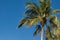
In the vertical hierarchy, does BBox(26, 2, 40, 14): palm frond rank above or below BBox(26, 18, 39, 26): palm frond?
above

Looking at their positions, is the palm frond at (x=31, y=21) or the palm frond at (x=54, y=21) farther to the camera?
the palm frond at (x=54, y=21)

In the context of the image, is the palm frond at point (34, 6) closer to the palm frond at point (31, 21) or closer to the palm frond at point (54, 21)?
the palm frond at point (31, 21)

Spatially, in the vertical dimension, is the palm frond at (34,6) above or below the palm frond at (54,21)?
above

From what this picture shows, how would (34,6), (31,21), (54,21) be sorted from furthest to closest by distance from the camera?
(34,6) < (54,21) < (31,21)

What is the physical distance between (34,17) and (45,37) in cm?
320

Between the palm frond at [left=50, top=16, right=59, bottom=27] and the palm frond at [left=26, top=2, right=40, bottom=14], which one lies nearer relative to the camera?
the palm frond at [left=50, top=16, right=59, bottom=27]

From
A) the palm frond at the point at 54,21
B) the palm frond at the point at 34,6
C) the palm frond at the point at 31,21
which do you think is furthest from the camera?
the palm frond at the point at 34,6

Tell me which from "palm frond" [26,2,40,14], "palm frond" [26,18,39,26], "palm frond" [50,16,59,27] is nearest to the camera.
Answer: "palm frond" [26,18,39,26]

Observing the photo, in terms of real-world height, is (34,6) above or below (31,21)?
above

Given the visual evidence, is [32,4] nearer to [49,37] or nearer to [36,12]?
[36,12]

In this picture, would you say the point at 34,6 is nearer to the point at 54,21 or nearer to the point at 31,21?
the point at 31,21

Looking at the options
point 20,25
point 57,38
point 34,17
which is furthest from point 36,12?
point 57,38

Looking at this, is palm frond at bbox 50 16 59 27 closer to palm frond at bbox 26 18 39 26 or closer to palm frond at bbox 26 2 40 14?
palm frond at bbox 26 2 40 14

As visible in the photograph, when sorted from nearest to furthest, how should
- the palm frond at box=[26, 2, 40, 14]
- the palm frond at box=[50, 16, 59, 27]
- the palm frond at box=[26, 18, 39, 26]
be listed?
the palm frond at box=[26, 18, 39, 26] < the palm frond at box=[50, 16, 59, 27] < the palm frond at box=[26, 2, 40, 14]
